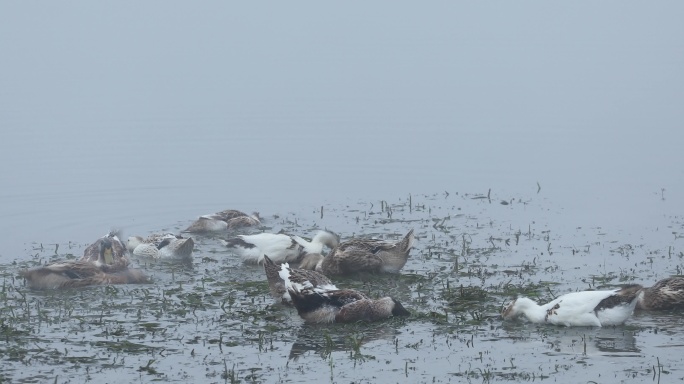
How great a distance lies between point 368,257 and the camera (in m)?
15.0

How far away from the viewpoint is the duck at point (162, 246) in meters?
16.0

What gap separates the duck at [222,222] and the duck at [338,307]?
5506 millimetres

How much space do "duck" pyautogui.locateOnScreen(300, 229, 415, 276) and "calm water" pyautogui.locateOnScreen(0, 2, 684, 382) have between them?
0.44m

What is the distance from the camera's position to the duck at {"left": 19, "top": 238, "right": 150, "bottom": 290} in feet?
46.0

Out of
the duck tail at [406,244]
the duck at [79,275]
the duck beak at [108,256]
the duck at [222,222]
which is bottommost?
the duck at [79,275]

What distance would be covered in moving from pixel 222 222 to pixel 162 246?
78.6 inches

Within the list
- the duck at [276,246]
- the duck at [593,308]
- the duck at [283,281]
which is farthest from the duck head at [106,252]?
the duck at [593,308]

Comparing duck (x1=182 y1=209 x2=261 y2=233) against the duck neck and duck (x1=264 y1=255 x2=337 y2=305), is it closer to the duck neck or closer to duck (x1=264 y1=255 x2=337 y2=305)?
duck (x1=264 y1=255 x2=337 y2=305)

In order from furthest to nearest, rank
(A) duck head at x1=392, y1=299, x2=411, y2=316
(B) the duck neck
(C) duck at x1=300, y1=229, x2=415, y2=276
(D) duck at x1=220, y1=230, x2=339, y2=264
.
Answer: (D) duck at x1=220, y1=230, x2=339, y2=264 → (C) duck at x1=300, y1=229, x2=415, y2=276 → (A) duck head at x1=392, y1=299, x2=411, y2=316 → (B) the duck neck

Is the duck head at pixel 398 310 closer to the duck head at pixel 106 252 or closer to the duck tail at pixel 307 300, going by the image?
the duck tail at pixel 307 300

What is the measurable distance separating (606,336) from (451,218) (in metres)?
6.72

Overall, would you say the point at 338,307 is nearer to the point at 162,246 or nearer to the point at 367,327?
the point at 367,327

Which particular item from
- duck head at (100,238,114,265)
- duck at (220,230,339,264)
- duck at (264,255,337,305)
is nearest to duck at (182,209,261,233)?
duck at (220,230,339,264)

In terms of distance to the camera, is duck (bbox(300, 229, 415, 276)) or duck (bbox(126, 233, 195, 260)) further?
duck (bbox(126, 233, 195, 260))
